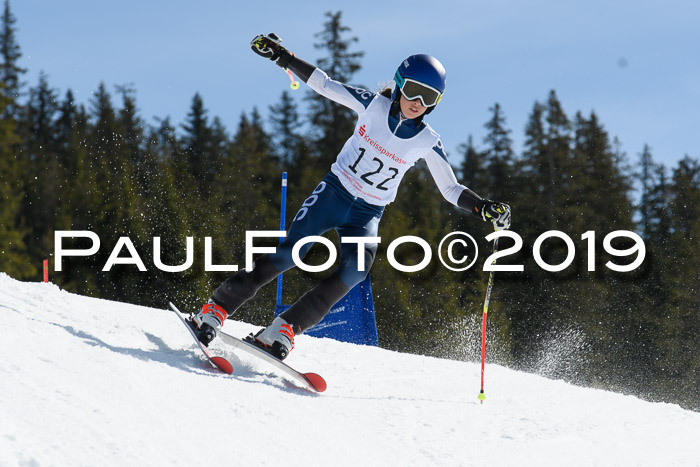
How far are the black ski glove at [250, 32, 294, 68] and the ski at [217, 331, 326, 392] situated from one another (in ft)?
5.67

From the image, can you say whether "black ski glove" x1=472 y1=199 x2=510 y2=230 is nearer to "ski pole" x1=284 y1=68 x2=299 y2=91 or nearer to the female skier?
the female skier

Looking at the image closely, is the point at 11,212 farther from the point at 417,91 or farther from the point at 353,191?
the point at 417,91

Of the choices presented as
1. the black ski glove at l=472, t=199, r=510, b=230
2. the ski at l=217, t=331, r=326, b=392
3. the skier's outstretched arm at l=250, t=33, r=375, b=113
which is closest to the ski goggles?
the skier's outstretched arm at l=250, t=33, r=375, b=113

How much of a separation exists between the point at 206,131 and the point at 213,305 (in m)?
34.8

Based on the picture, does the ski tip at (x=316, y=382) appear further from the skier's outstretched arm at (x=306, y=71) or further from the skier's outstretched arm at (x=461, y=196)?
the skier's outstretched arm at (x=306, y=71)

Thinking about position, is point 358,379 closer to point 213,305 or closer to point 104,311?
point 213,305

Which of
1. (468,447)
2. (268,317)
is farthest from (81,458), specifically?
(268,317)

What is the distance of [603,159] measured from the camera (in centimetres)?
3291

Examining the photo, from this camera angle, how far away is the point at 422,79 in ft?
12.6

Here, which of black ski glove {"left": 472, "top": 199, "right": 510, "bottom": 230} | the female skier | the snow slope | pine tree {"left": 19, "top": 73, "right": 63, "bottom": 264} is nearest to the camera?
the snow slope

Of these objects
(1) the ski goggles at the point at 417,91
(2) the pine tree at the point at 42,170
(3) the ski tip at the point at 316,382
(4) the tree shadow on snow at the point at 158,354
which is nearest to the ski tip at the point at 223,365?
(4) the tree shadow on snow at the point at 158,354

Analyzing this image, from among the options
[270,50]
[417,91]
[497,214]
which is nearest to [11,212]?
[270,50]

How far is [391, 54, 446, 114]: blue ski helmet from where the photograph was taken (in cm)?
383

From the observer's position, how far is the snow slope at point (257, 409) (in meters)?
2.21
